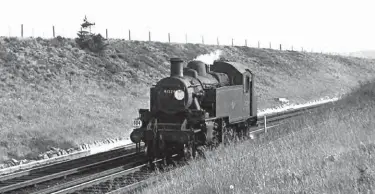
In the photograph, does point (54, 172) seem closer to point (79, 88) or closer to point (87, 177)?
point (87, 177)

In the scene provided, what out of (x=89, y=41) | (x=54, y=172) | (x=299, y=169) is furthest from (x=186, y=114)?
(x=89, y=41)

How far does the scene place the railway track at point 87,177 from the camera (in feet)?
37.6

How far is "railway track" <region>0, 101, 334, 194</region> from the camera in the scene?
37.6ft

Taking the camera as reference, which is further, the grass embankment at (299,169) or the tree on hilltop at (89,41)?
the tree on hilltop at (89,41)

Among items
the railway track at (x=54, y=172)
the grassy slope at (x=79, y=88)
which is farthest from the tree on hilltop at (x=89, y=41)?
the railway track at (x=54, y=172)

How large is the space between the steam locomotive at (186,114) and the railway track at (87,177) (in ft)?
3.22

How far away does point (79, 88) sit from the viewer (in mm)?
26938

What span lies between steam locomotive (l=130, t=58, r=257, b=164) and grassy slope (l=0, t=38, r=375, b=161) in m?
5.17

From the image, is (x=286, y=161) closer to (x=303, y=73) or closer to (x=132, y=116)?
(x=132, y=116)

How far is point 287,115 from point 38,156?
48.0ft

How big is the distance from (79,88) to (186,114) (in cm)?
1402

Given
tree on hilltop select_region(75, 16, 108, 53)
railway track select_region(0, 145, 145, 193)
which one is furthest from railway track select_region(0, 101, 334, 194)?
tree on hilltop select_region(75, 16, 108, 53)

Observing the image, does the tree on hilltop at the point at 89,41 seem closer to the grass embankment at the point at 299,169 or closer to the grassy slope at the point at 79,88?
the grassy slope at the point at 79,88

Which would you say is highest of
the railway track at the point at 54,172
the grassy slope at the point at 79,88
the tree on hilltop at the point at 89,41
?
the tree on hilltop at the point at 89,41
